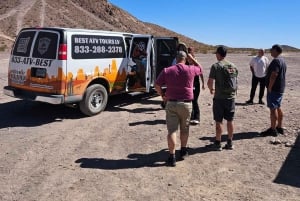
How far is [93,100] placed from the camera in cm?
1016

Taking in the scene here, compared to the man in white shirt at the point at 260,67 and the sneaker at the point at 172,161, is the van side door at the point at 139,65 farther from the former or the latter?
the sneaker at the point at 172,161

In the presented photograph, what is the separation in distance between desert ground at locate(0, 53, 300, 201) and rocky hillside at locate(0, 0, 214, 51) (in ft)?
195

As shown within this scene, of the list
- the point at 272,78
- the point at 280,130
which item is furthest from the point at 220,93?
the point at 280,130

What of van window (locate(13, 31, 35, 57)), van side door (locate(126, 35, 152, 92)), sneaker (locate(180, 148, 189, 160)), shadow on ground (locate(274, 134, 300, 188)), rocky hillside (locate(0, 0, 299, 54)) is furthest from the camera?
rocky hillside (locate(0, 0, 299, 54))

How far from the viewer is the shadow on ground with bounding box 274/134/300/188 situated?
5.99 m

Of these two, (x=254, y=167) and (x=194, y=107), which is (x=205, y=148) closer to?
(x=254, y=167)

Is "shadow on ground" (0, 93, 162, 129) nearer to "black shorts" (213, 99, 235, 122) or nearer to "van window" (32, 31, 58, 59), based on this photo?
"van window" (32, 31, 58, 59)

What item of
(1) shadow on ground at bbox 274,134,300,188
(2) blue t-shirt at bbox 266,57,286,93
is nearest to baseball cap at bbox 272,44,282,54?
(2) blue t-shirt at bbox 266,57,286,93

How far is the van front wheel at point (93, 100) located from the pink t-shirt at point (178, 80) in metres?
3.73

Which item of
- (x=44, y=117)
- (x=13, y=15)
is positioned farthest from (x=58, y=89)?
(x=13, y=15)

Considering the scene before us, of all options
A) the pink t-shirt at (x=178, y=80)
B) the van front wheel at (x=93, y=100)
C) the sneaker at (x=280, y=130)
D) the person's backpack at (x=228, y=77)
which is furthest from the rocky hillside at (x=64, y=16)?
the pink t-shirt at (x=178, y=80)

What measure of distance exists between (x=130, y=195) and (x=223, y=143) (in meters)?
2.91

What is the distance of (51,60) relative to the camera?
9.10 m

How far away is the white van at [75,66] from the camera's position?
9.13 meters
